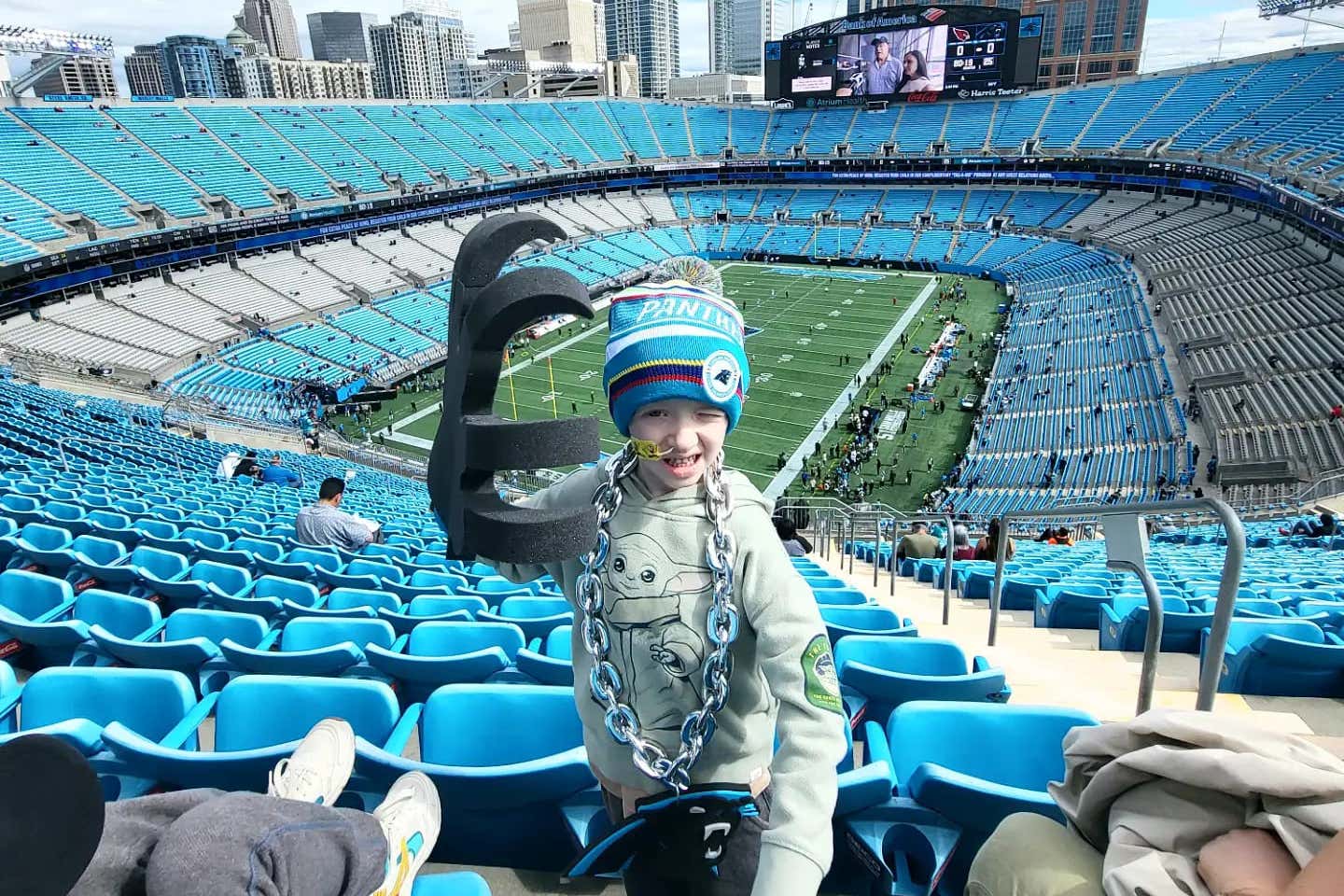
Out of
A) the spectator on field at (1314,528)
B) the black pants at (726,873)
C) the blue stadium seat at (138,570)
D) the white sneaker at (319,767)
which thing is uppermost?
the white sneaker at (319,767)

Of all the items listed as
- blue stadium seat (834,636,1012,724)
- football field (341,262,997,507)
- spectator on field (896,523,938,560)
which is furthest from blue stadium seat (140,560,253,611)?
football field (341,262,997,507)

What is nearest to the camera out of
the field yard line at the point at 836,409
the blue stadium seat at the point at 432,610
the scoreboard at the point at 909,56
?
the blue stadium seat at the point at 432,610

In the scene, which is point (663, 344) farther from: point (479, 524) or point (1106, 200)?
point (1106, 200)

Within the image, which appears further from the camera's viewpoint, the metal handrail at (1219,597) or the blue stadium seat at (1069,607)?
the blue stadium seat at (1069,607)

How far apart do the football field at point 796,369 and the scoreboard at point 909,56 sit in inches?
689

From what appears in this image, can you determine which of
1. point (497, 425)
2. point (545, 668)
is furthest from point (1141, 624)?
point (497, 425)

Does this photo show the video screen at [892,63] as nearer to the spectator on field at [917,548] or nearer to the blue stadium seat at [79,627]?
the spectator on field at [917,548]

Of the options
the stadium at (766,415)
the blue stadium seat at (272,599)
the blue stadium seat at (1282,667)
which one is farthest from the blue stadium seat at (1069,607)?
the blue stadium seat at (272,599)

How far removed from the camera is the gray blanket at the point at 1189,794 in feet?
4.40

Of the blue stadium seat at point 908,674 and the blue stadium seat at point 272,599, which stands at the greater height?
the blue stadium seat at point 908,674

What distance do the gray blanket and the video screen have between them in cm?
6198

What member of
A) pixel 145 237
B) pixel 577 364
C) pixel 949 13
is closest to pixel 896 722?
pixel 577 364

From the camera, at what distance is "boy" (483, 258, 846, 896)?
1941 millimetres

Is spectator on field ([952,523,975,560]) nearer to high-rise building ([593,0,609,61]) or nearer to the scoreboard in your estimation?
the scoreboard
